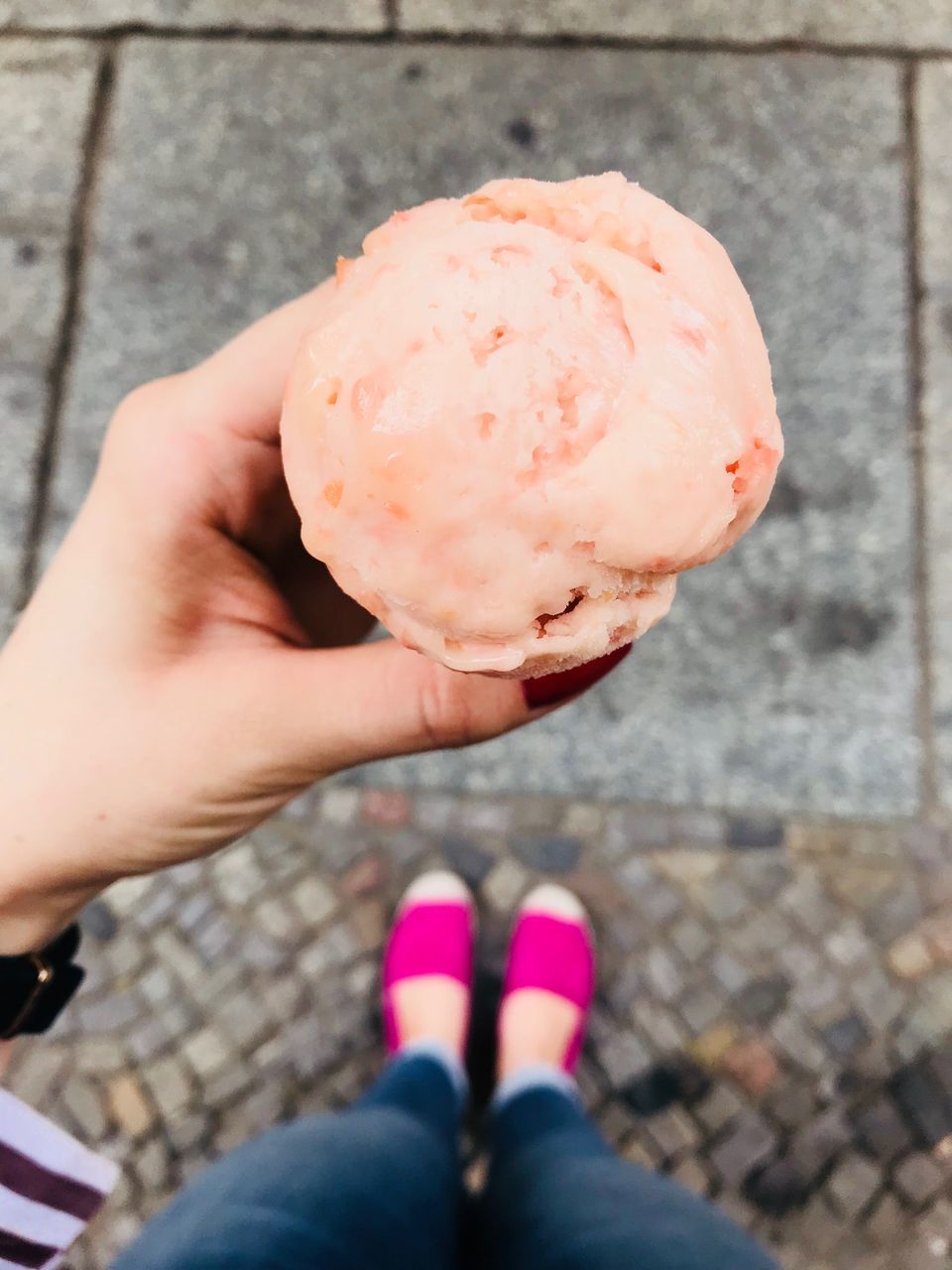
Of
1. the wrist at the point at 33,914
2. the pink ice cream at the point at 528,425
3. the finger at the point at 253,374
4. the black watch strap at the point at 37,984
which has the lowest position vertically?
the black watch strap at the point at 37,984

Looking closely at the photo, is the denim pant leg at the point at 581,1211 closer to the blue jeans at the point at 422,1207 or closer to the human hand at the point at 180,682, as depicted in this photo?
the blue jeans at the point at 422,1207

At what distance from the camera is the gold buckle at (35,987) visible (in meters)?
1.60

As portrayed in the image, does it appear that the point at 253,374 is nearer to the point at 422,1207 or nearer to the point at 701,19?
the point at 422,1207

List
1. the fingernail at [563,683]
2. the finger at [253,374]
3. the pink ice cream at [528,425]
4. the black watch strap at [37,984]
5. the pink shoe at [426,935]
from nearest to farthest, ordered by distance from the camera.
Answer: the pink ice cream at [528,425] → the fingernail at [563,683] → the finger at [253,374] → the black watch strap at [37,984] → the pink shoe at [426,935]

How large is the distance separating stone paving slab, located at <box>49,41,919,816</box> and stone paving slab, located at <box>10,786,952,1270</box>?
135 millimetres

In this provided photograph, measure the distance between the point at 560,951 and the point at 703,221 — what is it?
→ 1738mm

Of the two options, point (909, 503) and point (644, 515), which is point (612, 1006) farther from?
point (644, 515)

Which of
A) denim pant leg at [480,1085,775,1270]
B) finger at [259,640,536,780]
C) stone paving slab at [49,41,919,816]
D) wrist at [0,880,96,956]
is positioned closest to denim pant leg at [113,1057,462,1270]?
denim pant leg at [480,1085,775,1270]

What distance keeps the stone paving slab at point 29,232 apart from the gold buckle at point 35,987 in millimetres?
1006

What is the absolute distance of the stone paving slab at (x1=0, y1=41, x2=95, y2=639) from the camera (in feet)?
7.98

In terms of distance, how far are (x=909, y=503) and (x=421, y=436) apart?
5.96ft

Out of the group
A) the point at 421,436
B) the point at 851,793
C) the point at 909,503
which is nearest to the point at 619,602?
the point at 421,436

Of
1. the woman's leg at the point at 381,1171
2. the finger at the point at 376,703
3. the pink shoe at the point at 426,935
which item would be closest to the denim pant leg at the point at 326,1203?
the woman's leg at the point at 381,1171

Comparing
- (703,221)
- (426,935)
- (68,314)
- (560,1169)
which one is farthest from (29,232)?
(560,1169)
